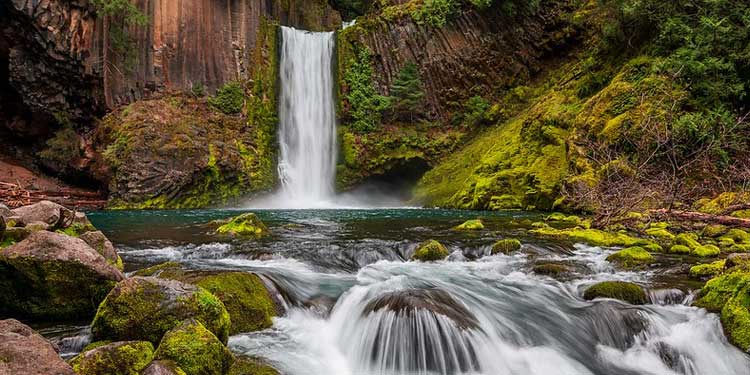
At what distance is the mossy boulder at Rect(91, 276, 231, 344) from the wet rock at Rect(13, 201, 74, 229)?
4.55m

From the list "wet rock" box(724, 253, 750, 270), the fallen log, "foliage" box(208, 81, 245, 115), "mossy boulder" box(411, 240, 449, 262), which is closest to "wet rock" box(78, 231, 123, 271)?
"mossy boulder" box(411, 240, 449, 262)

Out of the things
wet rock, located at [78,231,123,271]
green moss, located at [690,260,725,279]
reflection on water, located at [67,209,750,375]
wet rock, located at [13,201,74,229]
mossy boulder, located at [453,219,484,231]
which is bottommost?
reflection on water, located at [67,209,750,375]

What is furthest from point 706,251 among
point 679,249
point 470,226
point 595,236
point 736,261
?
point 470,226

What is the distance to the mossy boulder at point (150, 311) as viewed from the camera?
3.97 meters

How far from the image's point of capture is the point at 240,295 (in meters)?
5.36

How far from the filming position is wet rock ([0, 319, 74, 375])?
268 cm

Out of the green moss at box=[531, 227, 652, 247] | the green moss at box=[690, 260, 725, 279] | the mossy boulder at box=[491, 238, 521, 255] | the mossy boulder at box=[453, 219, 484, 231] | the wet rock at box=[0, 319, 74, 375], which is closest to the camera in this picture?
the wet rock at box=[0, 319, 74, 375]

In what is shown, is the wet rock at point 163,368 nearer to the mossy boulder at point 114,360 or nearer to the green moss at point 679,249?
the mossy boulder at point 114,360

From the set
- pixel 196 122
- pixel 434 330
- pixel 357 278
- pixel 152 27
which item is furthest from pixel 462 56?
pixel 434 330

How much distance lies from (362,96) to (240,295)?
965 inches

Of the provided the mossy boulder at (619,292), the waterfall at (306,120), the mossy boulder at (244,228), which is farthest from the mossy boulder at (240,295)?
the waterfall at (306,120)

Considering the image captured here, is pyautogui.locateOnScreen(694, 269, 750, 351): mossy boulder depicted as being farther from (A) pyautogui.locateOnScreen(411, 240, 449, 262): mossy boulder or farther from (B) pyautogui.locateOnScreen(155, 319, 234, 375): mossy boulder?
(B) pyautogui.locateOnScreen(155, 319, 234, 375): mossy boulder

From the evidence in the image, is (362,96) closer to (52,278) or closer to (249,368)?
(52,278)

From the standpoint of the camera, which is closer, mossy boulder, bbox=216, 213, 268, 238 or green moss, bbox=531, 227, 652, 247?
Result: green moss, bbox=531, 227, 652, 247
